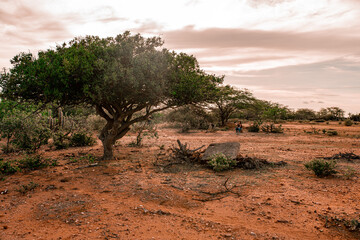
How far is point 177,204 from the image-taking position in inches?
230

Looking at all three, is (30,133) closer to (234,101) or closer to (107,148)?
(107,148)

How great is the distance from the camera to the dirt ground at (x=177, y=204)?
15.1 ft

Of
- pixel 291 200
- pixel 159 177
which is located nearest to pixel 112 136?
pixel 159 177

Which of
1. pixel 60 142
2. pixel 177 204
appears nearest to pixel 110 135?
pixel 177 204

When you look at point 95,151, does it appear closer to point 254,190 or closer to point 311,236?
point 254,190

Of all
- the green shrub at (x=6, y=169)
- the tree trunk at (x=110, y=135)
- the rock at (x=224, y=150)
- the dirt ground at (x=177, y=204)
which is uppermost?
the tree trunk at (x=110, y=135)

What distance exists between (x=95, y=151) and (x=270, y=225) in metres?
10.4

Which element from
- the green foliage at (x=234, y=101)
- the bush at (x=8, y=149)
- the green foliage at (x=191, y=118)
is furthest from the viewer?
the green foliage at (x=234, y=101)

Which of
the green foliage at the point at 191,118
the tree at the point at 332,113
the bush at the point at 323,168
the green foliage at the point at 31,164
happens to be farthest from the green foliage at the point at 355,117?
the green foliage at the point at 31,164

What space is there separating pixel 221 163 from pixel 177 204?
3.34 meters

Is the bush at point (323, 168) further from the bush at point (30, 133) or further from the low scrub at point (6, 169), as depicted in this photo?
the bush at point (30, 133)

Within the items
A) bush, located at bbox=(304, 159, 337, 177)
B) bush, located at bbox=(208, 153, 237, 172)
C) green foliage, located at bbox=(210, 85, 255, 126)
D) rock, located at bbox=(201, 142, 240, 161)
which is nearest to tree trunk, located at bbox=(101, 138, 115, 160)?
rock, located at bbox=(201, 142, 240, 161)

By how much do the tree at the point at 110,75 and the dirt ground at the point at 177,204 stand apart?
2.76 metres

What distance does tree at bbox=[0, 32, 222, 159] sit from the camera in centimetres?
748
